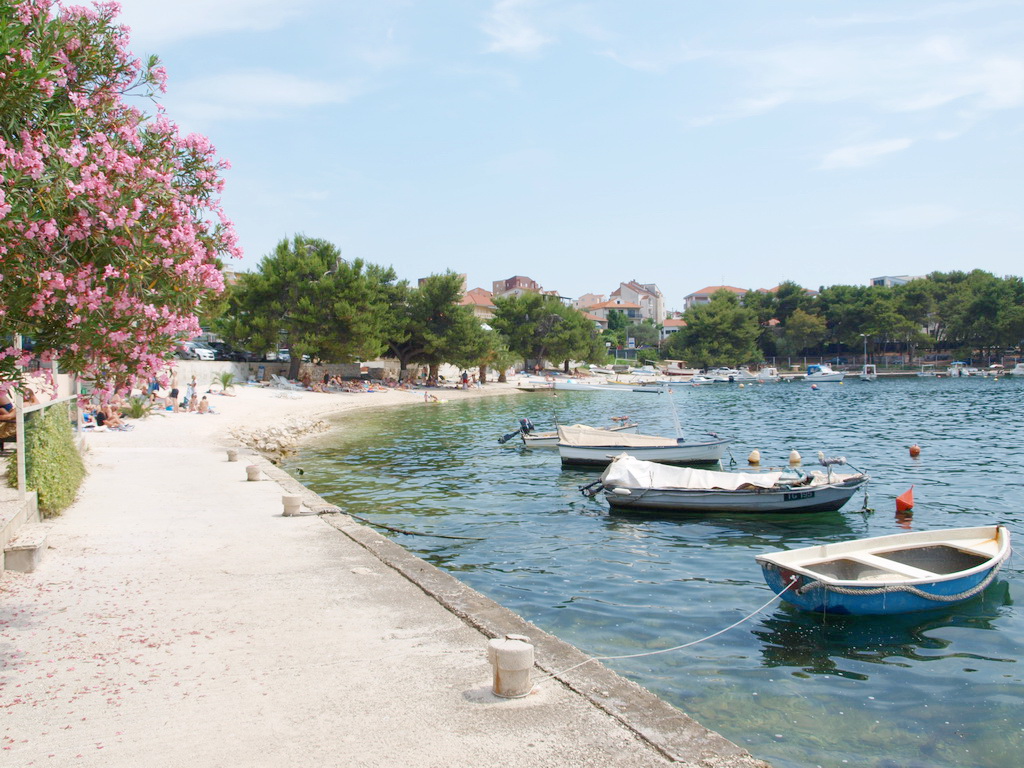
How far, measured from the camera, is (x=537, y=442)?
1209 inches

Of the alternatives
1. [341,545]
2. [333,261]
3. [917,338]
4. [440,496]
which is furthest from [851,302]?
[341,545]

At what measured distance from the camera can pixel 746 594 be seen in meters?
11.5

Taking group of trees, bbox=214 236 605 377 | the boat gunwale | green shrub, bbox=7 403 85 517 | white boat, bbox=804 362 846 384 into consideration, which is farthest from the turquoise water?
white boat, bbox=804 362 846 384

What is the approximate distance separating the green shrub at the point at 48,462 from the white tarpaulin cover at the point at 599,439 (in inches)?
636

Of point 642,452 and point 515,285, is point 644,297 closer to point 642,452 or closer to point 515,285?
point 515,285

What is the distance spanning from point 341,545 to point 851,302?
122m

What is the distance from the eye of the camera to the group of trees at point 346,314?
2219 inches

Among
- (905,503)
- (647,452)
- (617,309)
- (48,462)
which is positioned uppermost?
(617,309)

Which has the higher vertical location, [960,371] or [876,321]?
[876,321]

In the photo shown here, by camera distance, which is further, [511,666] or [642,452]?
[642,452]

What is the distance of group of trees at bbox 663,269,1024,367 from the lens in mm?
106188

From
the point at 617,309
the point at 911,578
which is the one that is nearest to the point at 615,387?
the point at 911,578

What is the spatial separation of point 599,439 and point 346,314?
108ft

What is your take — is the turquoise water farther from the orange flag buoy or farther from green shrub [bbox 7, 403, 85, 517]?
green shrub [bbox 7, 403, 85, 517]
